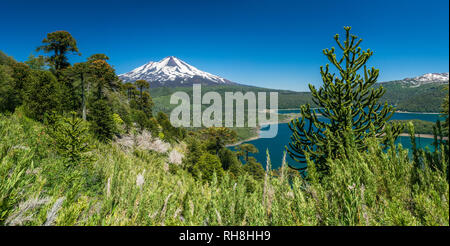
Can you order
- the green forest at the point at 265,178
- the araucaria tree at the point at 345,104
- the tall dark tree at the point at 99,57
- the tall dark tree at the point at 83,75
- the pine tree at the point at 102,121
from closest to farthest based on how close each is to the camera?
the green forest at the point at 265,178 → the araucaria tree at the point at 345,104 → the pine tree at the point at 102,121 → the tall dark tree at the point at 83,75 → the tall dark tree at the point at 99,57

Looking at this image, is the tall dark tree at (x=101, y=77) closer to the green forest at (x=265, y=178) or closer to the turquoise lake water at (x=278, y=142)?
the green forest at (x=265, y=178)

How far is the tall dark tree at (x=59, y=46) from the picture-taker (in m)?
26.0

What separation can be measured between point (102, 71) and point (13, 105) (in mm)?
10252

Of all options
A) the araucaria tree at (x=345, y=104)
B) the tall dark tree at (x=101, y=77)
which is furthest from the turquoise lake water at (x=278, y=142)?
the araucaria tree at (x=345, y=104)

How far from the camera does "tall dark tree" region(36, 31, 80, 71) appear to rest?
2605cm

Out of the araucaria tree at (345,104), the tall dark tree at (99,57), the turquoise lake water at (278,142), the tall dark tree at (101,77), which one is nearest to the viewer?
the araucaria tree at (345,104)

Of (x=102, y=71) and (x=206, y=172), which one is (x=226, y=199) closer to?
(x=206, y=172)

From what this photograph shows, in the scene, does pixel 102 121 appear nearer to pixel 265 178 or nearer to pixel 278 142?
pixel 265 178

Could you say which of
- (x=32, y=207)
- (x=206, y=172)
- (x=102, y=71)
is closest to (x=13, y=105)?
(x=102, y=71)

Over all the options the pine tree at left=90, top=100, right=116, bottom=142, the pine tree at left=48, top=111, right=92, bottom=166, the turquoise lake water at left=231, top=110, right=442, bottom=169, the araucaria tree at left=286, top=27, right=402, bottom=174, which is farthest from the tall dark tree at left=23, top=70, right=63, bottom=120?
the turquoise lake water at left=231, top=110, right=442, bottom=169

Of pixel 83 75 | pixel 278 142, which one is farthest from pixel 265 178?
pixel 278 142

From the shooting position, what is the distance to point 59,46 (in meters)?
27.0

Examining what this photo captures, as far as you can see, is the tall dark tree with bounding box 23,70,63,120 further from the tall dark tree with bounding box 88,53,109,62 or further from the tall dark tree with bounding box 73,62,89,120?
the tall dark tree with bounding box 88,53,109,62
